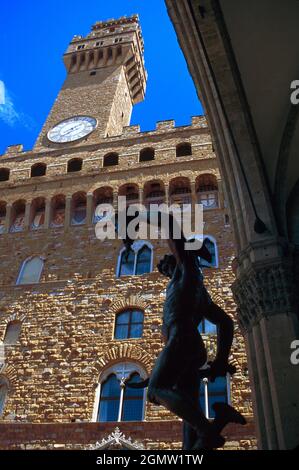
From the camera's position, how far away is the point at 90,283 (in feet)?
44.7

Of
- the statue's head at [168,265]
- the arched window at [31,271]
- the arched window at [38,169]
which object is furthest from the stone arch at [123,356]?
the arched window at [38,169]

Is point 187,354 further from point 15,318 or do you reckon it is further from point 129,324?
point 15,318

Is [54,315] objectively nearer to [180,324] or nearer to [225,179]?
[225,179]

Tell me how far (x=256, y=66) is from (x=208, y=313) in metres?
4.10

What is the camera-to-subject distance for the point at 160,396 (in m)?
3.38

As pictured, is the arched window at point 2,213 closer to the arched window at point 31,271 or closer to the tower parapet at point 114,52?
the arched window at point 31,271

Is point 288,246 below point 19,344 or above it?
below

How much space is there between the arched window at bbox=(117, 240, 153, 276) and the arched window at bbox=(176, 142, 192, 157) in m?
4.11

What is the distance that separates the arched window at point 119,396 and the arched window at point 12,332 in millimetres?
2811

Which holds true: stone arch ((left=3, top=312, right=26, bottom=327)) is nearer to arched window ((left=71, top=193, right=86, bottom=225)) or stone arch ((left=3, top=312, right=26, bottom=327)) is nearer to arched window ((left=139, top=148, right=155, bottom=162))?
arched window ((left=71, top=193, right=86, bottom=225))

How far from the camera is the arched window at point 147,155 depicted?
17344 mm

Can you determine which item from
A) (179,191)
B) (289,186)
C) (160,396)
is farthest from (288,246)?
(179,191)

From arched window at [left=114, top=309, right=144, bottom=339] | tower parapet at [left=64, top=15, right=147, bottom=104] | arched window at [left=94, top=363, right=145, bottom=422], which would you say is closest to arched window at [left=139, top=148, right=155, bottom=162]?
arched window at [left=114, top=309, right=144, bottom=339]

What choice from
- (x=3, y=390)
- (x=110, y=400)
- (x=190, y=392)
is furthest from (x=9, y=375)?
(x=190, y=392)
